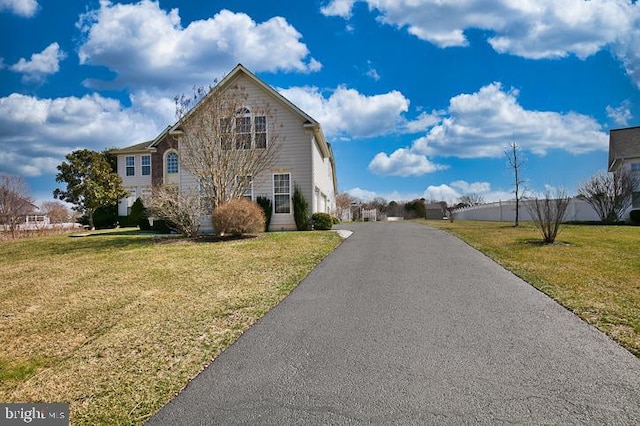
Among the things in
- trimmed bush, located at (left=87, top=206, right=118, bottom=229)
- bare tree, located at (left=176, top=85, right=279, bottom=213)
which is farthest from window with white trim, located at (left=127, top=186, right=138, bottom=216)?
bare tree, located at (left=176, top=85, right=279, bottom=213)

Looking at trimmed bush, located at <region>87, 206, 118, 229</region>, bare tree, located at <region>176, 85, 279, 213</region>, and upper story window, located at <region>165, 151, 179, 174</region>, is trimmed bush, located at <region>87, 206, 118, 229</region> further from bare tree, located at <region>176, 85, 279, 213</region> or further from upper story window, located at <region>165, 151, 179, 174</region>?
bare tree, located at <region>176, 85, 279, 213</region>

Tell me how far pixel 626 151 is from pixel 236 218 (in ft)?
103

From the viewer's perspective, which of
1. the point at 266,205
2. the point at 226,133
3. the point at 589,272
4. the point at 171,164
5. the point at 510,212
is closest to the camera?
the point at 589,272

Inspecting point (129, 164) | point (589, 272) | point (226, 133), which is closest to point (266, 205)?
point (226, 133)

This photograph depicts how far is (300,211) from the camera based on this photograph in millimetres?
20906

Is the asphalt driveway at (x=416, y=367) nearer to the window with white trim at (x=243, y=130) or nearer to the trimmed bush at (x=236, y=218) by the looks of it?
the trimmed bush at (x=236, y=218)

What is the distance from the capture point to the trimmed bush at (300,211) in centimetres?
2089

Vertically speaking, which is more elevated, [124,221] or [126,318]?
[124,221]

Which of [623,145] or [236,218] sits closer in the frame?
[236,218]

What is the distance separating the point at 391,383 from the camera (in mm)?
3920

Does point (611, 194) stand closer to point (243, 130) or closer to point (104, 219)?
point (243, 130)

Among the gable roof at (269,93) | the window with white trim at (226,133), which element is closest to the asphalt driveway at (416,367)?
the window with white trim at (226,133)

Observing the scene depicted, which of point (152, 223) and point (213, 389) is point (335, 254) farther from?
point (152, 223)

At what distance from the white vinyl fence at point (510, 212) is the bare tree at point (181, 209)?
68.1 ft
